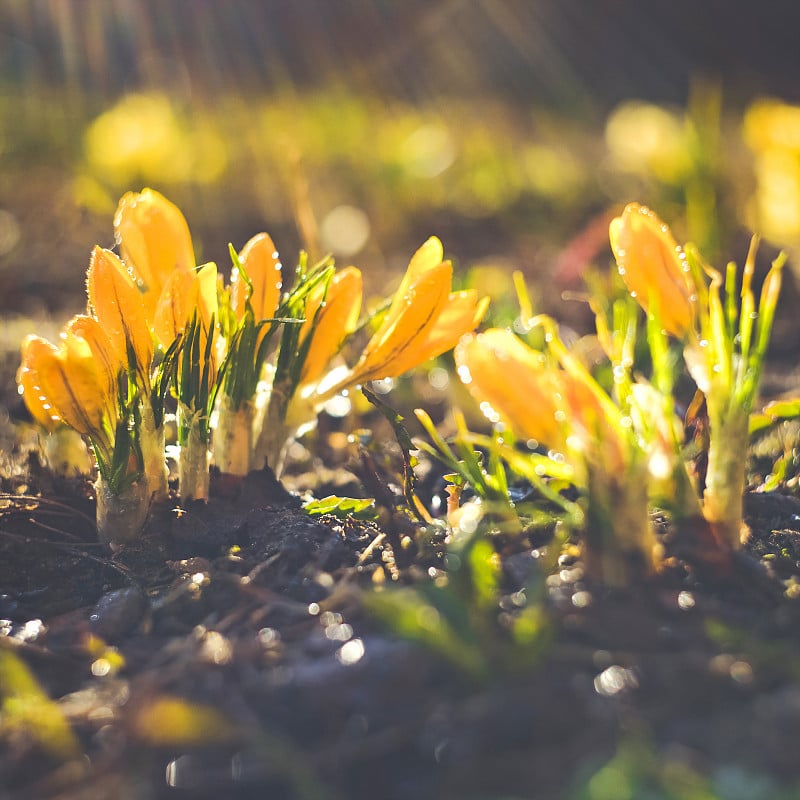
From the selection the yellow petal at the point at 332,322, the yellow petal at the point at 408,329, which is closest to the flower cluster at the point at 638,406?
the yellow petal at the point at 408,329

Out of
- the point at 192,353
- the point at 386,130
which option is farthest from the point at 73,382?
the point at 386,130

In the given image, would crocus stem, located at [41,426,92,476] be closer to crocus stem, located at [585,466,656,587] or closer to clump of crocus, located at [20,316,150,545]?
clump of crocus, located at [20,316,150,545]

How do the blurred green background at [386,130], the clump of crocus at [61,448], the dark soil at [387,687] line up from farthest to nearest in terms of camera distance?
the blurred green background at [386,130] < the clump of crocus at [61,448] < the dark soil at [387,687]

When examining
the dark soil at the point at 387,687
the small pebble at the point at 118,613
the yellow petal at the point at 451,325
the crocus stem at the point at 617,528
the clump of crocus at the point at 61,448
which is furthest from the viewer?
the clump of crocus at the point at 61,448

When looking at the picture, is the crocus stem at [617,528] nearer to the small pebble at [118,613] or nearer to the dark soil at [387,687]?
the dark soil at [387,687]

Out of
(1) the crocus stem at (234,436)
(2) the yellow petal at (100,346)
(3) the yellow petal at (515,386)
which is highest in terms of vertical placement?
(2) the yellow petal at (100,346)

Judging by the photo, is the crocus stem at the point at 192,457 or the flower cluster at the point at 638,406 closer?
the flower cluster at the point at 638,406

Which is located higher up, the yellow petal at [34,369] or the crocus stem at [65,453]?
the yellow petal at [34,369]
